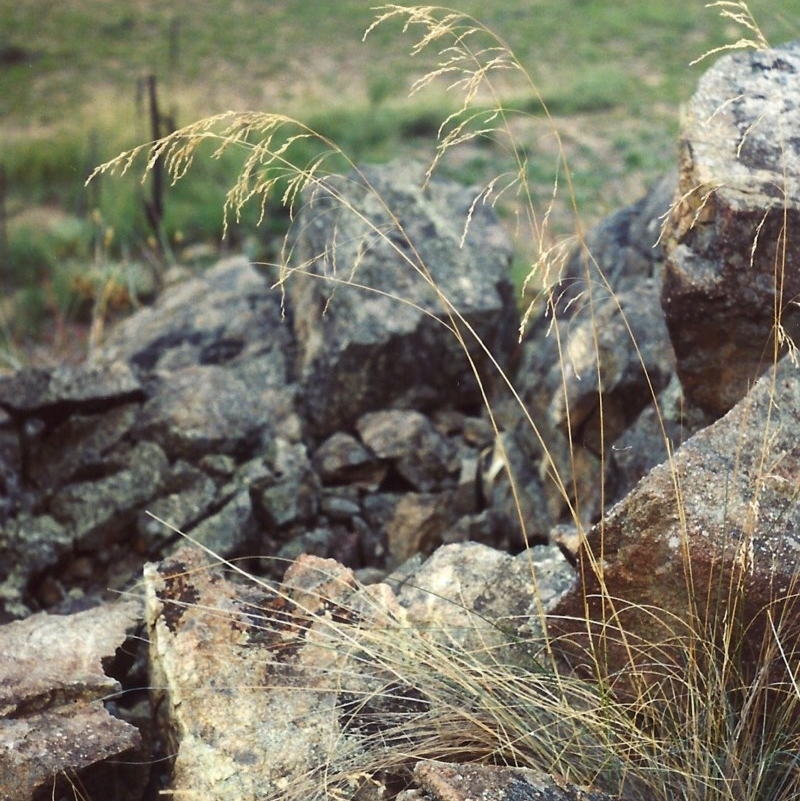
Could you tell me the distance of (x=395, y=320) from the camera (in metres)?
4.46

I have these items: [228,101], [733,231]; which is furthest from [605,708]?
[228,101]

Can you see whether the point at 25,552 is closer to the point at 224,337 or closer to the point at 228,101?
the point at 224,337

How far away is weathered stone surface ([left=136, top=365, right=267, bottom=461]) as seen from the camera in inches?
166

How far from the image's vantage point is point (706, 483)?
2.18m

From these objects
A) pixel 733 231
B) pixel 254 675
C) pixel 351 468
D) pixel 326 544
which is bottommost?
pixel 326 544

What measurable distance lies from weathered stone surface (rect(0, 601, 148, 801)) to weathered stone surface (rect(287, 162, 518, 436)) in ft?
6.41

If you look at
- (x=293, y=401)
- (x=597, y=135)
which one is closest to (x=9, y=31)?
(x=597, y=135)

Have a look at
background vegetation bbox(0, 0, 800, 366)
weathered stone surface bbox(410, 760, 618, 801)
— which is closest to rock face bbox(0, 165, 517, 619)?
weathered stone surface bbox(410, 760, 618, 801)

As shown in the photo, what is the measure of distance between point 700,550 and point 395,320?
251 cm

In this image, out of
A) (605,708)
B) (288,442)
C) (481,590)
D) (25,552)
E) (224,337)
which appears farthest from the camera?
(224,337)

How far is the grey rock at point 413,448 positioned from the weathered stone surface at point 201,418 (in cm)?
45

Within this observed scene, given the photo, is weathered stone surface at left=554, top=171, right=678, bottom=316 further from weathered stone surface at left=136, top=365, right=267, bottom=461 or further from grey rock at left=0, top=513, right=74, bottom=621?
grey rock at left=0, top=513, right=74, bottom=621

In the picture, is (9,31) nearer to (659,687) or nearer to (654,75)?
(654,75)

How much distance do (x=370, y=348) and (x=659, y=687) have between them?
98.5 inches
